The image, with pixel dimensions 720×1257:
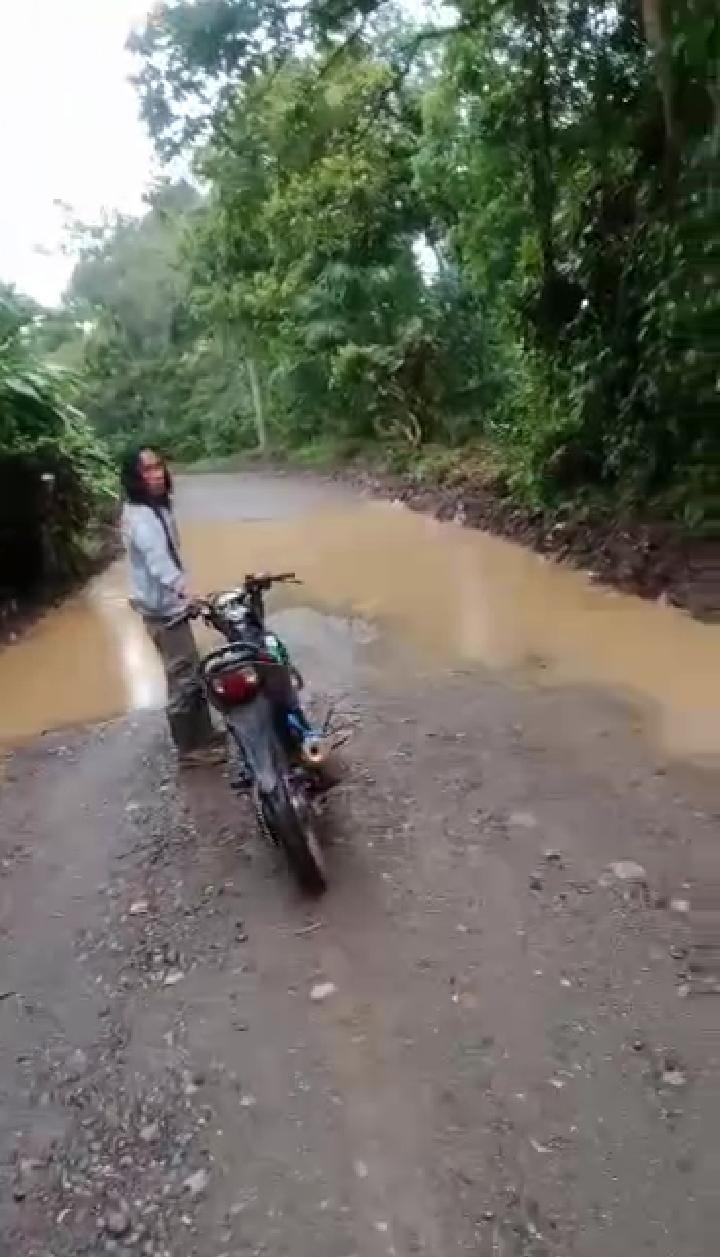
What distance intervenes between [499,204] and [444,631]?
6.15 metres

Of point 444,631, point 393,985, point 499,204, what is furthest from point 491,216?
point 393,985

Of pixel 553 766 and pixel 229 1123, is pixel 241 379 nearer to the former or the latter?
pixel 553 766

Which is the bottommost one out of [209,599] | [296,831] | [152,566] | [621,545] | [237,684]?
[621,545]

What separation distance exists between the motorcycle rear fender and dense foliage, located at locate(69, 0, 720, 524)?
4.80 meters

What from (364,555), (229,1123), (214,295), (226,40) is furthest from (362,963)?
(214,295)

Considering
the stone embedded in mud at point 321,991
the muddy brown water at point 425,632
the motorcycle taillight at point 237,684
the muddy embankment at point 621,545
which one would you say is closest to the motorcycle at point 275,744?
the motorcycle taillight at point 237,684

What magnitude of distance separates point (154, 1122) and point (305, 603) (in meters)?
6.35

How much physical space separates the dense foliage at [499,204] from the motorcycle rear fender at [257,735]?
15.7ft

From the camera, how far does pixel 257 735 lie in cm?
402

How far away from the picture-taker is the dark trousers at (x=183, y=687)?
5164 mm

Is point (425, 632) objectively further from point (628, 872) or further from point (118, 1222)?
point (118, 1222)

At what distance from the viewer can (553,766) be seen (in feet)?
16.1

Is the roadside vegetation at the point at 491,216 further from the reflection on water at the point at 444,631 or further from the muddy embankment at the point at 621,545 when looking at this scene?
the reflection on water at the point at 444,631

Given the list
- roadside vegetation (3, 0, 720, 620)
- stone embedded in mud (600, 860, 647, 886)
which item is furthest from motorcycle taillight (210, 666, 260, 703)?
roadside vegetation (3, 0, 720, 620)
